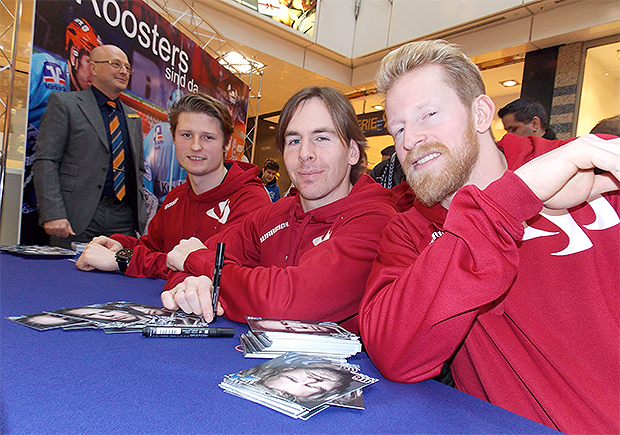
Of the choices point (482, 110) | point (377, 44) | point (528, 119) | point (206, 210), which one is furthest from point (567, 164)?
point (377, 44)

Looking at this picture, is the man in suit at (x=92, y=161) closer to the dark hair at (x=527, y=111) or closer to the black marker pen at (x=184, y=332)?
the black marker pen at (x=184, y=332)

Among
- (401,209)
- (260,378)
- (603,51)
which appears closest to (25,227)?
(401,209)

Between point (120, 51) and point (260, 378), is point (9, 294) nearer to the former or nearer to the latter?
point (260, 378)

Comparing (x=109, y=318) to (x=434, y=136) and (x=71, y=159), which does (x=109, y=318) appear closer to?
(x=434, y=136)

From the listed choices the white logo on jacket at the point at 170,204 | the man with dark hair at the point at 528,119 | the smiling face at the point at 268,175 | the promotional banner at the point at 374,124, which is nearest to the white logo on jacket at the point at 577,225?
the white logo on jacket at the point at 170,204

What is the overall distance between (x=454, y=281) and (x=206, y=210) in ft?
5.98

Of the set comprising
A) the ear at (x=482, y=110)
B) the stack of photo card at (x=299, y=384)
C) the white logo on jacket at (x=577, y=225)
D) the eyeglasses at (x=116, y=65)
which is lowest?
the stack of photo card at (x=299, y=384)

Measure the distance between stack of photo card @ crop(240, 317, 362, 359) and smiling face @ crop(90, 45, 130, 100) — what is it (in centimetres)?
320

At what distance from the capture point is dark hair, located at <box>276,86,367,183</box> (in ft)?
5.46

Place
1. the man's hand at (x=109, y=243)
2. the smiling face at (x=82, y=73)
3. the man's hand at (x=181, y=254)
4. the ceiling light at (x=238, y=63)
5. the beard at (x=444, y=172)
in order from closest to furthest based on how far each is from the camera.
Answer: the beard at (x=444, y=172), the man's hand at (x=181, y=254), the man's hand at (x=109, y=243), the smiling face at (x=82, y=73), the ceiling light at (x=238, y=63)

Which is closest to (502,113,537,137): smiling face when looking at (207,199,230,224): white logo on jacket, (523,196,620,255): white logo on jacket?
(207,199,230,224): white logo on jacket

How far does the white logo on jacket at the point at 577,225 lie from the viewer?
1.01m

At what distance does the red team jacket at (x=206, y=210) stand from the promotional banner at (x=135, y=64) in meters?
1.19

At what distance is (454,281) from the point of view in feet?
2.89
